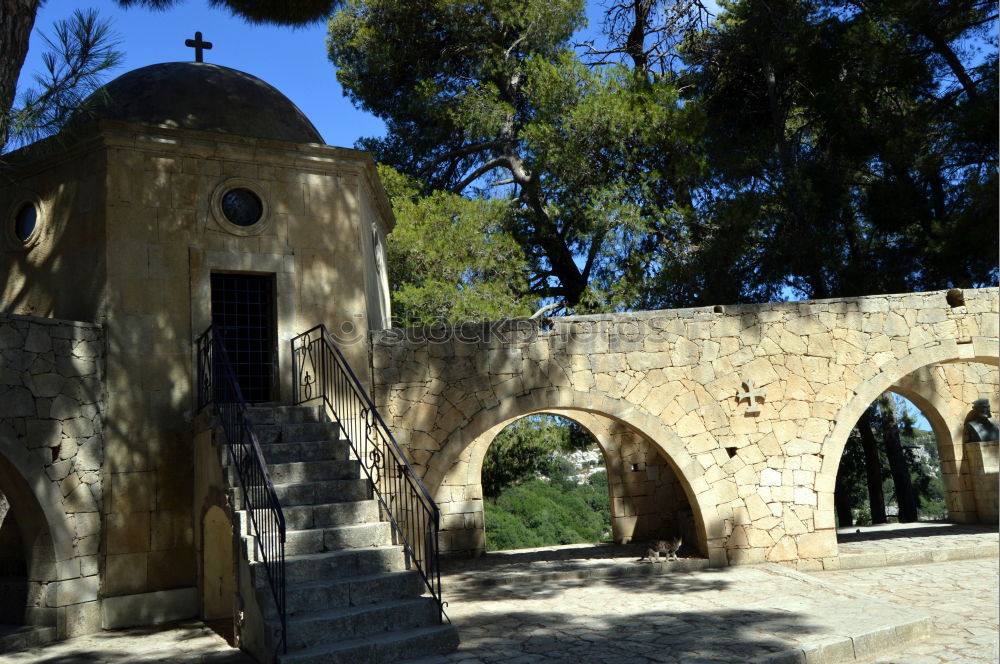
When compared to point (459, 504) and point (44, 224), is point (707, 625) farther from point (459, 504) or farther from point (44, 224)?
point (44, 224)

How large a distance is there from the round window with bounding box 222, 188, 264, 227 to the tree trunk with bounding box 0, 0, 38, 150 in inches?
88.6

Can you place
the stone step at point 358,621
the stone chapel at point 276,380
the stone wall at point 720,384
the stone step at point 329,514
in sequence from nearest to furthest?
1. the stone step at point 358,621
2. the stone step at point 329,514
3. the stone chapel at point 276,380
4. the stone wall at point 720,384

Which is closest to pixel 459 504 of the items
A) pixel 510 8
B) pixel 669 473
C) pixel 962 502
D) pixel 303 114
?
pixel 669 473

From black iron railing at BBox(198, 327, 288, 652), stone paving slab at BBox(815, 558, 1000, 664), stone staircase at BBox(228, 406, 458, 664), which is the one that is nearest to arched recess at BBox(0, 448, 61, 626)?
black iron railing at BBox(198, 327, 288, 652)

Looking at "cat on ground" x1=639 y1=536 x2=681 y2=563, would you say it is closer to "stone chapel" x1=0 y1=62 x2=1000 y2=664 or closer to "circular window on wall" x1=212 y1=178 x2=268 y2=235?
"stone chapel" x1=0 y1=62 x2=1000 y2=664

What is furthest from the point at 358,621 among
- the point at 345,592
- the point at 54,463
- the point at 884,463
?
the point at 884,463

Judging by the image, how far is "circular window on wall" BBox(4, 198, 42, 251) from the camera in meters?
8.91

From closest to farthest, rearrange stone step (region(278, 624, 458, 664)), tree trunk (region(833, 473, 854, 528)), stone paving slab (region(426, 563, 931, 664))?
1. stone step (region(278, 624, 458, 664))
2. stone paving slab (region(426, 563, 931, 664))
3. tree trunk (region(833, 473, 854, 528))

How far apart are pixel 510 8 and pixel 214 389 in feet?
41.5

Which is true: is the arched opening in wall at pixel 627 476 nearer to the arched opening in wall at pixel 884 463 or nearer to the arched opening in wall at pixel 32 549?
the arched opening in wall at pixel 884 463

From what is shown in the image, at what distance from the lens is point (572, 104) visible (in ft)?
53.1

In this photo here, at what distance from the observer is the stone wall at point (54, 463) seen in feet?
24.5

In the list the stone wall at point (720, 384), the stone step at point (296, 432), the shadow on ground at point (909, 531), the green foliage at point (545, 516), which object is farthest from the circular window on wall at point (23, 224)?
the green foliage at point (545, 516)

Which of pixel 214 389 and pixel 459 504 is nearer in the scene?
pixel 214 389
